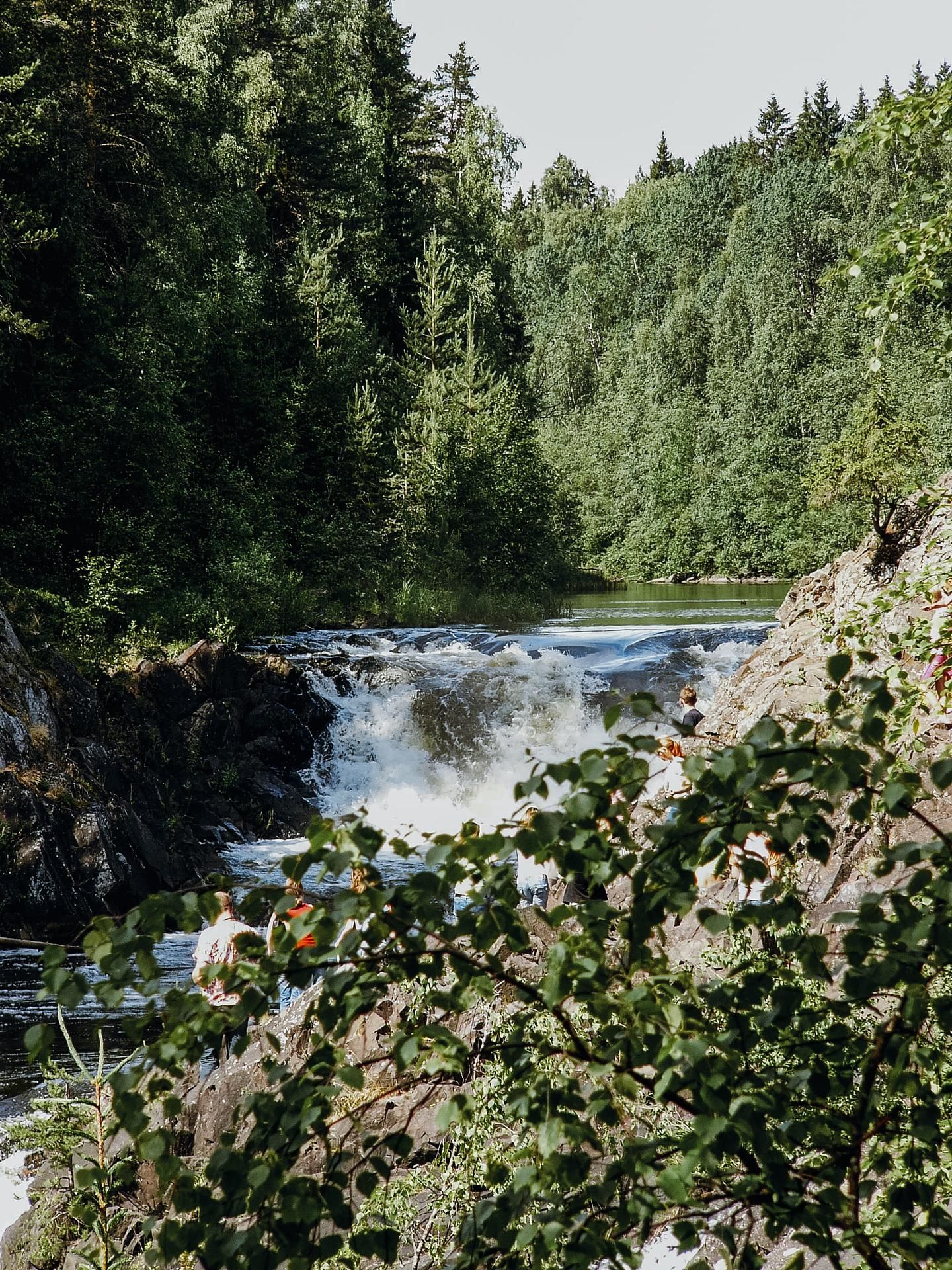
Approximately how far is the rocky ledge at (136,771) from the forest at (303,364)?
4.98 ft

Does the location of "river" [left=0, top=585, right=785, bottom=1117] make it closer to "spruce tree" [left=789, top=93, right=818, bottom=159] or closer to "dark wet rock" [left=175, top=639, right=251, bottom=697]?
"dark wet rock" [left=175, top=639, right=251, bottom=697]

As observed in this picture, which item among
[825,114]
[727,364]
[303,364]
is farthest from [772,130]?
[303,364]

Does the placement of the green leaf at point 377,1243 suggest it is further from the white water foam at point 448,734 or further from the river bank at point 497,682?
the white water foam at point 448,734

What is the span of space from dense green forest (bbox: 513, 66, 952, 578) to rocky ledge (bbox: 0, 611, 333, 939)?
77.5 ft

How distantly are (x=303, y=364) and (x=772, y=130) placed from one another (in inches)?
3003

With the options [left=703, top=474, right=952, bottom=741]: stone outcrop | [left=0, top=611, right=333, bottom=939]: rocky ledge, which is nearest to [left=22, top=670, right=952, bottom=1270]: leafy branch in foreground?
[left=703, top=474, right=952, bottom=741]: stone outcrop

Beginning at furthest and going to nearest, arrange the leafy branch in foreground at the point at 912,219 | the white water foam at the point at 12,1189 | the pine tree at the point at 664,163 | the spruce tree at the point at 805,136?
the pine tree at the point at 664,163
the spruce tree at the point at 805,136
the white water foam at the point at 12,1189
the leafy branch in foreground at the point at 912,219

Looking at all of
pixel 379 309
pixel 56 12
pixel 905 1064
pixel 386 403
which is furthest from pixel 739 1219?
pixel 379 309

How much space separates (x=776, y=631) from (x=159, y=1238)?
667 inches

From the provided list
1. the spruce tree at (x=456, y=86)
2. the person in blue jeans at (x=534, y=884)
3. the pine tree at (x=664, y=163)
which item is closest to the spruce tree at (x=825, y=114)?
the pine tree at (x=664, y=163)

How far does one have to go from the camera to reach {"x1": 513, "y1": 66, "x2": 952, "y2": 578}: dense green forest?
51719mm

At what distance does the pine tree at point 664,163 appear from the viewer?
108m

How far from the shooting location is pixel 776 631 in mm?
17719

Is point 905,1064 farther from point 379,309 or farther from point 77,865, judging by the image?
point 379,309
